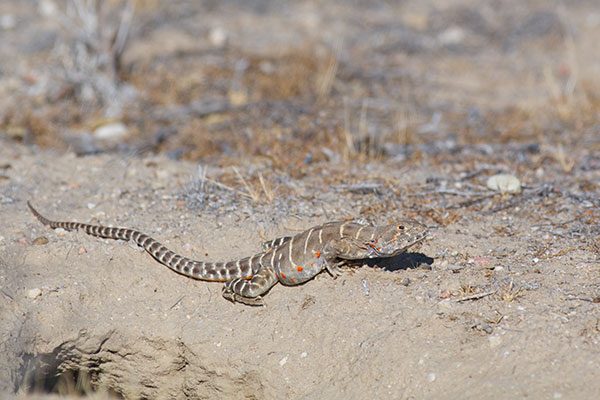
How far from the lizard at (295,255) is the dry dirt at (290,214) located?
16cm

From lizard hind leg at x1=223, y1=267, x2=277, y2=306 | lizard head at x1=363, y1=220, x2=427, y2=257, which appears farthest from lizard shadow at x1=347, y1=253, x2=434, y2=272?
lizard hind leg at x1=223, y1=267, x2=277, y2=306

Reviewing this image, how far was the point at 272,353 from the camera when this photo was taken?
5387 mm

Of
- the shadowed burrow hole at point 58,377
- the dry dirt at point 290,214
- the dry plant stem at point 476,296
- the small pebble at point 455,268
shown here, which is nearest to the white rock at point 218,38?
the dry dirt at point 290,214

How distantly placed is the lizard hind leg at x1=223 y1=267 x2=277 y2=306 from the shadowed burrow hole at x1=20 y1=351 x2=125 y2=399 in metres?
1.50

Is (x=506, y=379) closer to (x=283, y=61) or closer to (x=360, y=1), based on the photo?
(x=283, y=61)

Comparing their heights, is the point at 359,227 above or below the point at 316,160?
above

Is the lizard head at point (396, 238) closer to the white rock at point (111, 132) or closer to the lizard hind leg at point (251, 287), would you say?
the lizard hind leg at point (251, 287)

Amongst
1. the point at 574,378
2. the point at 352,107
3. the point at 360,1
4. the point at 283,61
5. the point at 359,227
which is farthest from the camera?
the point at 360,1

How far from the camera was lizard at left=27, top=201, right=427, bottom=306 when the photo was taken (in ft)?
17.9

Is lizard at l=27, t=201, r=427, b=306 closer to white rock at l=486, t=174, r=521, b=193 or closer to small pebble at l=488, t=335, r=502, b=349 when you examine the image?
small pebble at l=488, t=335, r=502, b=349

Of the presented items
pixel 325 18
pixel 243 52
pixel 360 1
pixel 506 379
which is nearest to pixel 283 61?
pixel 243 52

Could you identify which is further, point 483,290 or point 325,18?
point 325,18

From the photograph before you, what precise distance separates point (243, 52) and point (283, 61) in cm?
131

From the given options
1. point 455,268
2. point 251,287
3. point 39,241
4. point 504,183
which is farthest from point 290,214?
point 39,241
